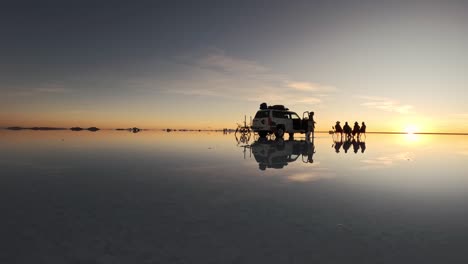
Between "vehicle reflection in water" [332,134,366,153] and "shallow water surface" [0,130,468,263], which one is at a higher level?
"vehicle reflection in water" [332,134,366,153]

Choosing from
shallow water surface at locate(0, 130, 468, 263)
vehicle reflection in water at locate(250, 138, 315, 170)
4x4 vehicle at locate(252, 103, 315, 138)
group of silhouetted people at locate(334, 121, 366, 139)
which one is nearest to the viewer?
shallow water surface at locate(0, 130, 468, 263)

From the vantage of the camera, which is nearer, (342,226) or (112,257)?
(112,257)

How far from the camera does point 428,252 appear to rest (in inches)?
139

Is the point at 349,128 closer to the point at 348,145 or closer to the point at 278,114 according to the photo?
the point at 348,145

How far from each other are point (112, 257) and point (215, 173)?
6.54m

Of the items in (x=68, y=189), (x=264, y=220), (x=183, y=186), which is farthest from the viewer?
(x=183, y=186)

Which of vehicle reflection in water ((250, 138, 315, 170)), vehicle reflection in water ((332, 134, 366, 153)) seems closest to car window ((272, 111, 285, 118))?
vehicle reflection in water ((332, 134, 366, 153))

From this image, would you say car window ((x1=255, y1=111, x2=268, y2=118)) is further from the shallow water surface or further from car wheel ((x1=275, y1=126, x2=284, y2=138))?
the shallow water surface

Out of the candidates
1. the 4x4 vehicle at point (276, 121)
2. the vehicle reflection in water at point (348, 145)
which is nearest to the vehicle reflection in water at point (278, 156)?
the vehicle reflection in water at point (348, 145)

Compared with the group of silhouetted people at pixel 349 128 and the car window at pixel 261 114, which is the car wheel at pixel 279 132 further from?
the group of silhouetted people at pixel 349 128

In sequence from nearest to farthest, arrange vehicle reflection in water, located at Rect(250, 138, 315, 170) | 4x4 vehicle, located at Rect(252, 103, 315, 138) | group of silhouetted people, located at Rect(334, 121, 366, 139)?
vehicle reflection in water, located at Rect(250, 138, 315, 170) → 4x4 vehicle, located at Rect(252, 103, 315, 138) → group of silhouetted people, located at Rect(334, 121, 366, 139)

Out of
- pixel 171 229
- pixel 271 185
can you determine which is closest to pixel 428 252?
pixel 171 229

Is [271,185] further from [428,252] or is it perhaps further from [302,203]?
[428,252]

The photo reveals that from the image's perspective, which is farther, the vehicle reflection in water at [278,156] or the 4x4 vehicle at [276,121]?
the 4x4 vehicle at [276,121]
